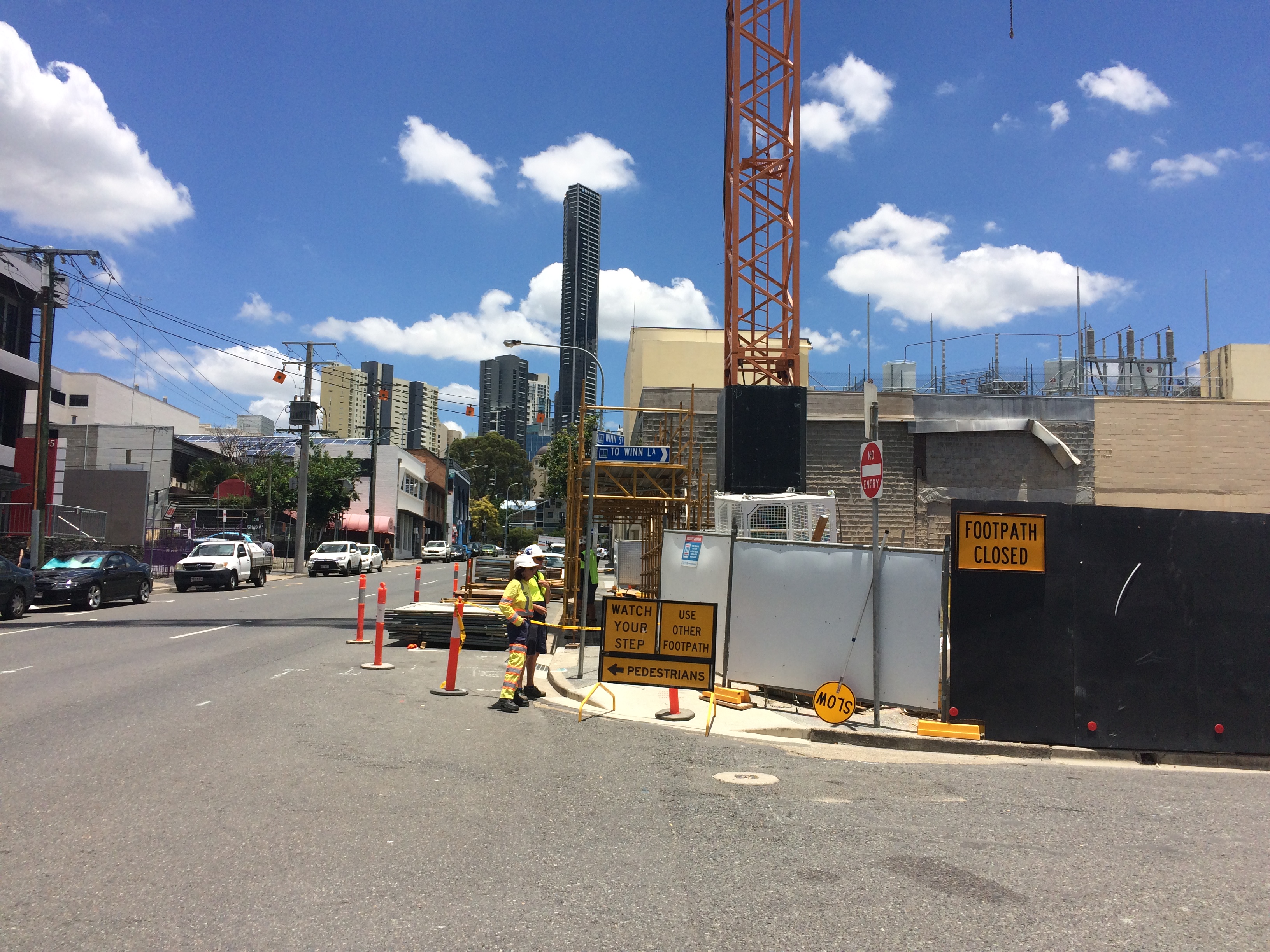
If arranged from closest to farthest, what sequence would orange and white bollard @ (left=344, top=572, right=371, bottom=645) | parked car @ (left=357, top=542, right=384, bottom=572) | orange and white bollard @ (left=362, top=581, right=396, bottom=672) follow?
orange and white bollard @ (left=362, top=581, right=396, bottom=672) < orange and white bollard @ (left=344, top=572, right=371, bottom=645) < parked car @ (left=357, top=542, right=384, bottom=572)

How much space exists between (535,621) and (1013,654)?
5.30 metres

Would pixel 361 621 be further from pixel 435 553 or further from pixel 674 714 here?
pixel 435 553

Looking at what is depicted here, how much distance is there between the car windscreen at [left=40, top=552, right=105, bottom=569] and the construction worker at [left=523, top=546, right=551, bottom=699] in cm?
1741

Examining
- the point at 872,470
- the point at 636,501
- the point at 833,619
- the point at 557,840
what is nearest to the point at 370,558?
the point at 636,501

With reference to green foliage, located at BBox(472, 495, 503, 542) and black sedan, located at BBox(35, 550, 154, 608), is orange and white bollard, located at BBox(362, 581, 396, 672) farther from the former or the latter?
green foliage, located at BBox(472, 495, 503, 542)

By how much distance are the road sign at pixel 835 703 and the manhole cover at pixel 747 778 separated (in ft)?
7.35

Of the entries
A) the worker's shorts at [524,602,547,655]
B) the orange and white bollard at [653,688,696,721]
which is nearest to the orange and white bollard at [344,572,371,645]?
the worker's shorts at [524,602,547,655]

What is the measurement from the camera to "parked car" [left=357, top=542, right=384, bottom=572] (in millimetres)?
45500

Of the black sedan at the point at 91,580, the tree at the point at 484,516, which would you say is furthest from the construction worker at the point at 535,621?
the tree at the point at 484,516

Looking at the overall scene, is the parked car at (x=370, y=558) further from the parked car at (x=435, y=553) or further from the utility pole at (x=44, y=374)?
the utility pole at (x=44, y=374)

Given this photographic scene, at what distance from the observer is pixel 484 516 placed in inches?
3706

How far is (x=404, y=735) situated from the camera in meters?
8.59

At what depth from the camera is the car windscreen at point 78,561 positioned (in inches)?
898

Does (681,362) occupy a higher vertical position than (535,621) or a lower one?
higher
